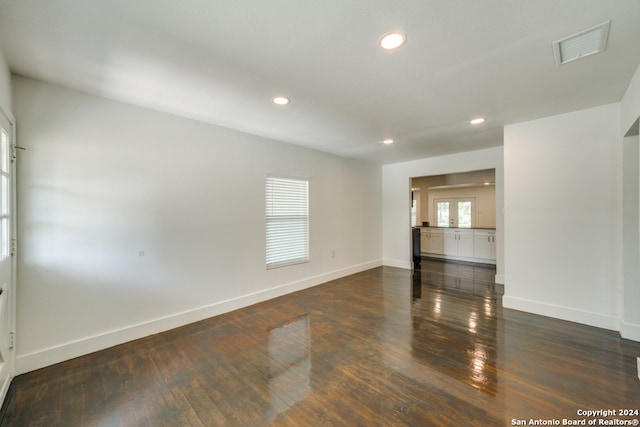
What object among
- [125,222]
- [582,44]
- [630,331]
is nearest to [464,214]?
[630,331]

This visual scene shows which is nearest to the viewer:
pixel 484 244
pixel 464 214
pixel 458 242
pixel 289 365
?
pixel 289 365

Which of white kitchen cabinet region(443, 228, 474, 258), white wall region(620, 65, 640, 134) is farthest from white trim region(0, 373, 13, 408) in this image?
white kitchen cabinet region(443, 228, 474, 258)

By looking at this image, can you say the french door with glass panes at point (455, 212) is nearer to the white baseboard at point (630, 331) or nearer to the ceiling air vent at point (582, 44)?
the white baseboard at point (630, 331)

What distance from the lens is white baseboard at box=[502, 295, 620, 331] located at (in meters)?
Answer: 3.01

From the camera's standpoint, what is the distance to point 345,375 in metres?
2.21

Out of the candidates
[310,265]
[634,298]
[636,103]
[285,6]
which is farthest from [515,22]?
[310,265]

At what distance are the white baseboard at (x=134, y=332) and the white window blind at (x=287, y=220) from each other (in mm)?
506

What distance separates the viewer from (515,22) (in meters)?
1.62

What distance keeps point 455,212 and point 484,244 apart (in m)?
1.63

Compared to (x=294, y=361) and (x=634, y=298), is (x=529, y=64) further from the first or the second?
(x=294, y=361)

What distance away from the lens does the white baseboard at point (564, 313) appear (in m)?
3.01

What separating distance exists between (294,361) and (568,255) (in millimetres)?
3600

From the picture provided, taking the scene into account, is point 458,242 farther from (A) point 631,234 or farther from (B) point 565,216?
(A) point 631,234

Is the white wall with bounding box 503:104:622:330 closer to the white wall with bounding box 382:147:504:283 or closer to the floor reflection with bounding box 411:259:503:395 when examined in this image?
the floor reflection with bounding box 411:259:503:395
